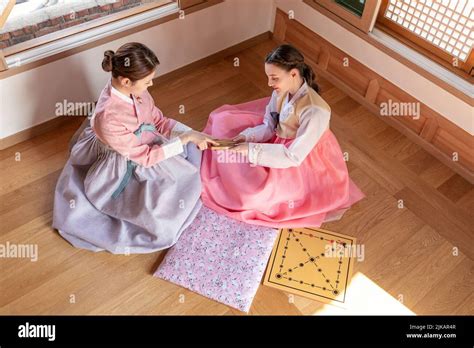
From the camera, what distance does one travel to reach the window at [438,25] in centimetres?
207

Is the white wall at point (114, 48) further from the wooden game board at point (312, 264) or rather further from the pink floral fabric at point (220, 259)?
the wooden game board at point (312, 264)

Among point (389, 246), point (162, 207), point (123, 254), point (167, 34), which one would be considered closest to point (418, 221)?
point (389, 246)

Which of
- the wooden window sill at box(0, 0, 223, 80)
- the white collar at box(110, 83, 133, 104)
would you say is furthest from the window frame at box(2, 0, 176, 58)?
the white collar at box(110, 83, 133, 104)

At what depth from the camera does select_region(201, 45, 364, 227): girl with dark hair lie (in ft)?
6.26

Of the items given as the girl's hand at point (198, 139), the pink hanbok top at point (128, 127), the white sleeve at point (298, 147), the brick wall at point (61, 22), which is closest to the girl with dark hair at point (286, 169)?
the white sleeve at point (298, 147)

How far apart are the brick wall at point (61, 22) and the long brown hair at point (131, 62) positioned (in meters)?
0.70

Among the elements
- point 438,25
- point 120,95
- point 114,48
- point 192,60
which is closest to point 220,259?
point 120,95

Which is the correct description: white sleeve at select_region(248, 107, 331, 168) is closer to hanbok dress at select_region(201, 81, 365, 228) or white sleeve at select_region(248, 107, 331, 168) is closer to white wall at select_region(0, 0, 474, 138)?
hanbok dress at select_region(201, 81, 365, 228)

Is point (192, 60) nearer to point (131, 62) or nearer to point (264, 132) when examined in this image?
point (264, 132)

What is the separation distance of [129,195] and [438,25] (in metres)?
1.60

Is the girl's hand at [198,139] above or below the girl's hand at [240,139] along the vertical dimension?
above

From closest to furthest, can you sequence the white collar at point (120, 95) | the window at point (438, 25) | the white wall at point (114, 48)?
1. the white collar at point (120, 95)
2. the window at point (438, 25)
3. the white wall at point (114, 48)

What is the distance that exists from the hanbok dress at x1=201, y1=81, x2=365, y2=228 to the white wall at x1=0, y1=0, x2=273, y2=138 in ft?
2.38

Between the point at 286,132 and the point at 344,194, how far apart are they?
0.40m
